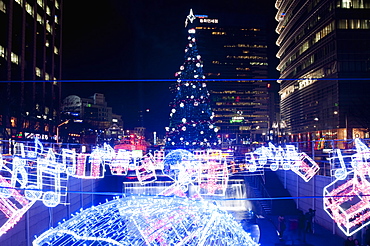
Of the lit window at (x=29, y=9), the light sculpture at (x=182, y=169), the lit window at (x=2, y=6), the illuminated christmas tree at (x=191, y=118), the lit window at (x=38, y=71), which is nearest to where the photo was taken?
the light sculpture at (x=182, y=169)

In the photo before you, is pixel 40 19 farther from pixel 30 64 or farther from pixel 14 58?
pixel 14 58

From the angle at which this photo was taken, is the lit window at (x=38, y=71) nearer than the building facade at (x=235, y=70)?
Yes

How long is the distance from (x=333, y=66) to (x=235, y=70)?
8378 cm

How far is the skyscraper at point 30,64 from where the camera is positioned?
28.3 meters

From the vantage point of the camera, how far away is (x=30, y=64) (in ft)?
146

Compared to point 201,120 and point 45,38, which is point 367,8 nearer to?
point 201,120

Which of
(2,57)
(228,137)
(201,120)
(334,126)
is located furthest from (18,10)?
(228,137)

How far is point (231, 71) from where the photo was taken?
12488 cm

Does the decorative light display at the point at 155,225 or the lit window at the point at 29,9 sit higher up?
the lit window at the point at 29,9

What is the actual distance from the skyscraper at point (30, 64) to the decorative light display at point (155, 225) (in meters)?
21.8

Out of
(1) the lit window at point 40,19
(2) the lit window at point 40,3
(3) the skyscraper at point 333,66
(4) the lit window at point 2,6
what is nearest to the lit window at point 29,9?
(1) the lit window at point 40,19

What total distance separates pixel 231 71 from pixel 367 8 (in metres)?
82.9

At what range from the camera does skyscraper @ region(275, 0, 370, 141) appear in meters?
40.7

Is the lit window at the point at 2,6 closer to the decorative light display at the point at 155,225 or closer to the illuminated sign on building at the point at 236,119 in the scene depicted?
the decorative light display at the point at 155,225
